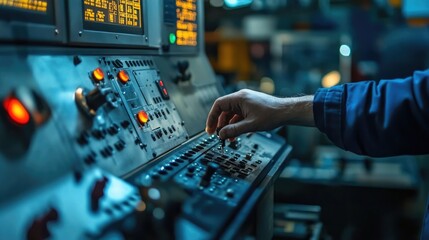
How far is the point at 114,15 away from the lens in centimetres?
142

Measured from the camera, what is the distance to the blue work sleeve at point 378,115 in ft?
4.16

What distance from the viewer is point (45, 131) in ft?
3.17

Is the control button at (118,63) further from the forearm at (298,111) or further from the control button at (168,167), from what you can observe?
the forearm at (298,111)

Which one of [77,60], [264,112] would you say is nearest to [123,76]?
A: [77,60]

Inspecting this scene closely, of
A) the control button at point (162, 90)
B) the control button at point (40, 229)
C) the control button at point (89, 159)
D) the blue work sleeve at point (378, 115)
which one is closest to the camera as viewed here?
the control button at point (40, 229)

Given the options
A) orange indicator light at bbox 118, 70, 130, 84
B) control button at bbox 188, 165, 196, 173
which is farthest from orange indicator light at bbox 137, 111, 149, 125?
control button at bbox 188, 165, 196, 173

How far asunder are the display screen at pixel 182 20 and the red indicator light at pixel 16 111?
0.96 meters

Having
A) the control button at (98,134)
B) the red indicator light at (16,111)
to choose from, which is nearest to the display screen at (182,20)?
the control button at (98,134)

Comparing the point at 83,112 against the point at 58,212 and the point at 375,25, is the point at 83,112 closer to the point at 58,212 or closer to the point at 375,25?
the point at 58,212

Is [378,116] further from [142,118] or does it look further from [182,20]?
[182,20]

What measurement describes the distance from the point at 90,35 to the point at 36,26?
22 cm


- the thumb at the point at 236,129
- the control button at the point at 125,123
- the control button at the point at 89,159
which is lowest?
the control button at the point at 89,159

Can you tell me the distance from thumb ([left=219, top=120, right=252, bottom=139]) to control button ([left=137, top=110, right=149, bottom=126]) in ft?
0.74

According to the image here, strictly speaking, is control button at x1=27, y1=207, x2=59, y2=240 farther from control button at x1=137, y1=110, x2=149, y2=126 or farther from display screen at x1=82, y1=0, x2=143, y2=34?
display screen at x1=82, y1=0, x2=143, y2=34
